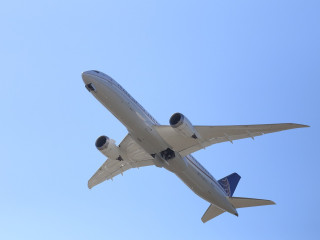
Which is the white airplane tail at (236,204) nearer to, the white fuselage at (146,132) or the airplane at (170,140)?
the airplane at (170,140)

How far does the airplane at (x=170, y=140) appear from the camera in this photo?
100 feet

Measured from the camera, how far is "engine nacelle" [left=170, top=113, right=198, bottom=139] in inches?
1202

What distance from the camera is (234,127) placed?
31.8m

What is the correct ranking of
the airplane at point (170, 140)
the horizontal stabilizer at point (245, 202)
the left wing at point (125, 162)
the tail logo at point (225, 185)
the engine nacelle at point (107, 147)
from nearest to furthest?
1. the airplane at point (170, 140)
2. the engine nacelle at point (107, 147)
3. the left wing at point (125, 162)
4. the horizontal stabilizer at point (245, 202)
5. the tail logo at point (225, 185)

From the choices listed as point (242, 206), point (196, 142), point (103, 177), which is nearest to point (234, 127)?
point (196, 142)

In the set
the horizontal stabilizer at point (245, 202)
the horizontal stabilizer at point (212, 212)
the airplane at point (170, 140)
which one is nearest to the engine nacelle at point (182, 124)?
the airplane at point (170, 140)

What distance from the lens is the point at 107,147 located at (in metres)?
34.4

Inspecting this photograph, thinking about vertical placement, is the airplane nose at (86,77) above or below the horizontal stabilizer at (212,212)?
below

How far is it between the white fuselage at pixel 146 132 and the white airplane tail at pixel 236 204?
166cm

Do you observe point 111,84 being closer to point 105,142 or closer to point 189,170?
point 105,142

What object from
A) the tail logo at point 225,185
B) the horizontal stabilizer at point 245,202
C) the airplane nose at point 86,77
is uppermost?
the tail logo at point 225,185

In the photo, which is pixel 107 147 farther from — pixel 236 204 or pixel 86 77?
pixel 236 204

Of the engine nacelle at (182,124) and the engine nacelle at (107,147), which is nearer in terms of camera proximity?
the engine nacelle at (182,124)

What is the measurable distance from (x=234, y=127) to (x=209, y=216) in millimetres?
9721
